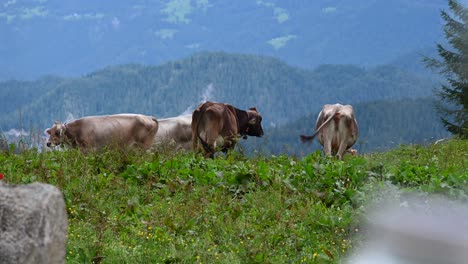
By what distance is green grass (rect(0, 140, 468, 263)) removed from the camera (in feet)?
22.6

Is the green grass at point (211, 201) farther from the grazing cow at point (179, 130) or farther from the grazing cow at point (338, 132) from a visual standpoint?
the grazing cow at point (179, 130)

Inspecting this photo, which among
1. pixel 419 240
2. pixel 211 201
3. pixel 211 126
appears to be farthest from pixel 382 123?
pixel 419 240

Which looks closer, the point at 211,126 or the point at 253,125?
the point at 211,126

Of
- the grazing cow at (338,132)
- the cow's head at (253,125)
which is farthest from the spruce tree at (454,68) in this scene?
the grazing cow at (338,132)

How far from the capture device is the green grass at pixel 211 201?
688 cm

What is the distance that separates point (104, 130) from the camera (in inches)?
764

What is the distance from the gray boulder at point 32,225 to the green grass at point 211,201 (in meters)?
3.80

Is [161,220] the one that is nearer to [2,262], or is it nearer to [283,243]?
[283,243]

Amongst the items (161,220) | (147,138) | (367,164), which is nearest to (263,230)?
(161,220)

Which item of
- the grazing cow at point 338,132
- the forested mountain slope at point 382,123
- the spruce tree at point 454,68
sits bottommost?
the forested mountain slope at point 382,123

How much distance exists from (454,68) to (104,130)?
24.5m

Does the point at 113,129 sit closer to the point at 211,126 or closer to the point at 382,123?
the point at 211,126

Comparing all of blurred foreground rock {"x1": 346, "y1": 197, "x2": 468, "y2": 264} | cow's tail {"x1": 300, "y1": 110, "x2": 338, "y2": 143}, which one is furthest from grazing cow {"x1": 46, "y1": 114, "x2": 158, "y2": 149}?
blurred foreground rock {"x1": 346, "y1": 197, "x2": 468, "y2": 264}

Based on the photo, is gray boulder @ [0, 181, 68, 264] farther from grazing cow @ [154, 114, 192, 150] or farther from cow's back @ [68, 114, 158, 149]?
grazing cow @ [154, 114, 192, 150]
